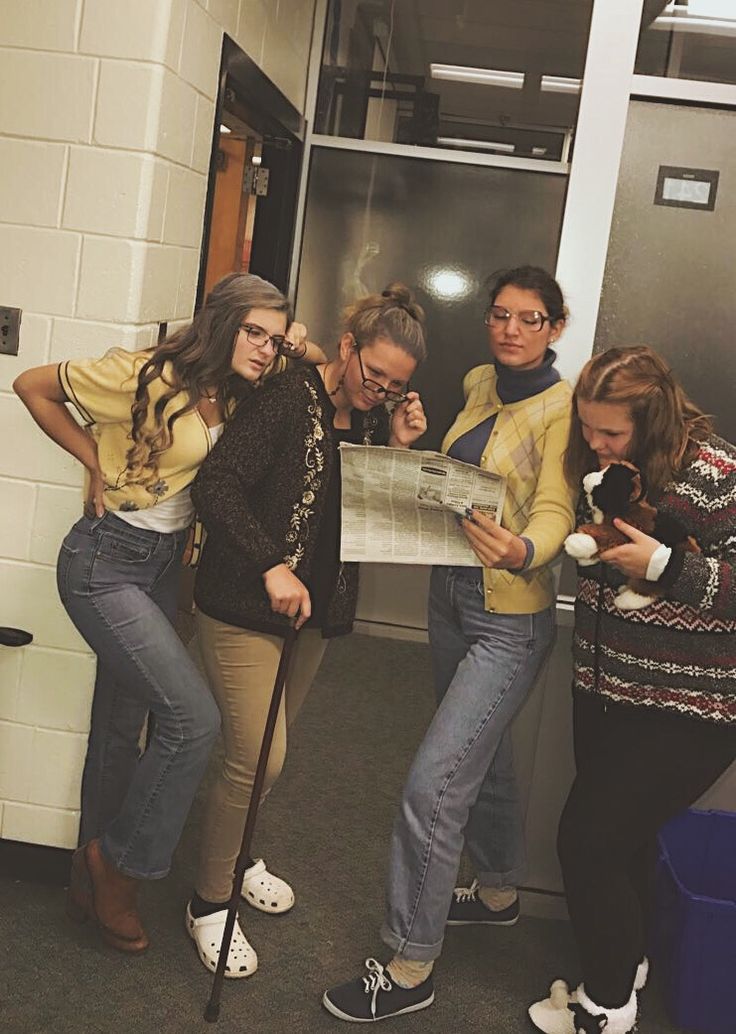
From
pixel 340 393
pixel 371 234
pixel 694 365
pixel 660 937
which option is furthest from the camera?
pixel 371 234

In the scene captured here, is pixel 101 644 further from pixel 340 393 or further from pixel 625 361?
pixel 625 361

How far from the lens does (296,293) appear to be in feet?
16.1

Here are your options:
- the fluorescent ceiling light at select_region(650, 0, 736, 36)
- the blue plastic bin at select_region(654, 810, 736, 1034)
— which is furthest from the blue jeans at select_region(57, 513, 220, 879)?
the fluorescent ceiling light at select_region(650, 0, 736, 36)

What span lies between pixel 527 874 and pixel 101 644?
1249mm

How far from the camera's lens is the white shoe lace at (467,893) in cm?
289

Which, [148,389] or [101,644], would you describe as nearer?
[148,389]

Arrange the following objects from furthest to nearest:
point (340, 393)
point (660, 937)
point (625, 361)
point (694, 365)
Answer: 1. point (694, 365)
2. point (660, 937)
3. point (340, 393)
4. point (625, 361)

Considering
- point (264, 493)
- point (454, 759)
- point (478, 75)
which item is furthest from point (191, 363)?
point (478, 75)

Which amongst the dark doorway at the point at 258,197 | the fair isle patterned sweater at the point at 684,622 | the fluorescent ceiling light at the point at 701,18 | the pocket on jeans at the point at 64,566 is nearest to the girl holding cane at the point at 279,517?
the pocket on jeans at the point at 64,566

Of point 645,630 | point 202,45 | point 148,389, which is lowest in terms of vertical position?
point 645,630

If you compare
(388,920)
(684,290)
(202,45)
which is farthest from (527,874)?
(202,45)

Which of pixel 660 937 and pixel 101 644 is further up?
pixel 101 644

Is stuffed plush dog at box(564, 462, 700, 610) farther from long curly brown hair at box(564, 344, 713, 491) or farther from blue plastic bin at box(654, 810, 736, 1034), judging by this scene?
blue plastic bin at box(654, 810, 736, 1034)

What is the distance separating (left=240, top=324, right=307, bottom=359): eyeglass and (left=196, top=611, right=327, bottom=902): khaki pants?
55 cm
